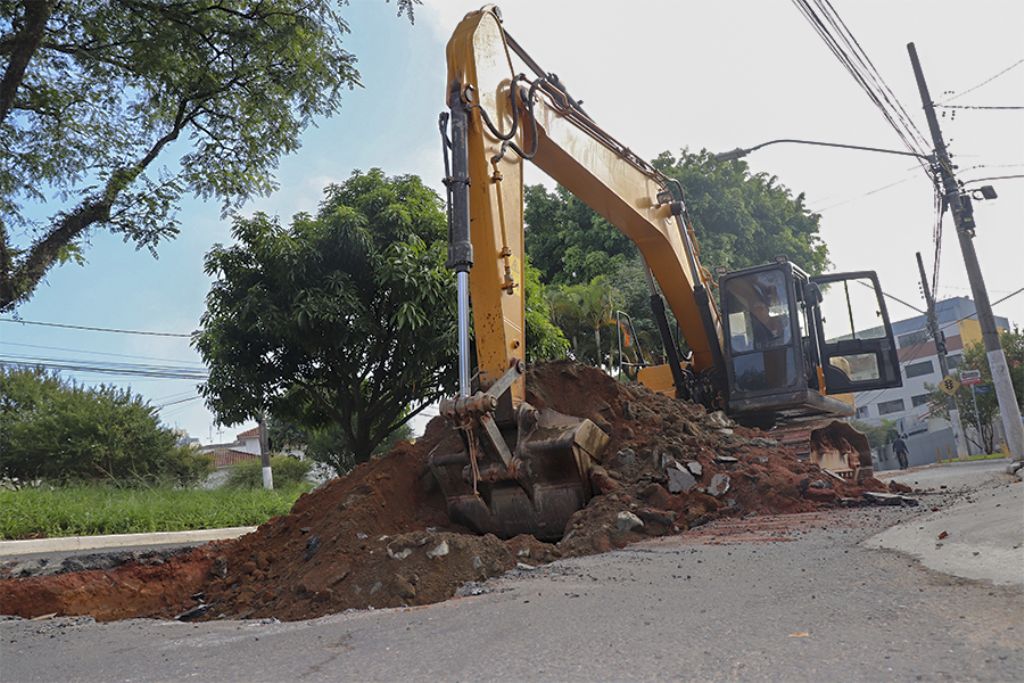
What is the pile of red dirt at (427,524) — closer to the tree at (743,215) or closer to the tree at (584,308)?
the tree at (584,308)

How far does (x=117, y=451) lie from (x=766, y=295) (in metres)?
20.8

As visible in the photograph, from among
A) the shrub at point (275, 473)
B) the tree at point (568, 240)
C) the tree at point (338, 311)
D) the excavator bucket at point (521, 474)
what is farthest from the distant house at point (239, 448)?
the excavator bucket at point (521, 474)

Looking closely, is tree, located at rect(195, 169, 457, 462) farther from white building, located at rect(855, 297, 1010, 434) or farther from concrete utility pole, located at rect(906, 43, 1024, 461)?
white building, located at rect(855, 297, 1010, 434)

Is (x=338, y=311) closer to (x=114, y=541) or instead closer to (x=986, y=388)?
(x=114, y=541)

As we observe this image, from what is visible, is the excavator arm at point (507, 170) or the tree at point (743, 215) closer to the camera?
the excavator arm at point (507, 170)

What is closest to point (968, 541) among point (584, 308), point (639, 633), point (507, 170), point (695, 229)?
point (639, 633)

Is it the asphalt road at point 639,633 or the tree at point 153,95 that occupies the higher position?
the tree at point 153,95

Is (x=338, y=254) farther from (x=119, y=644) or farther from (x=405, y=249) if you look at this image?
(x=119, y=644)

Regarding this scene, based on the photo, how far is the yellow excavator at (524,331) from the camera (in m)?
6.43

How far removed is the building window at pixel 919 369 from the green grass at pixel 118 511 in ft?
211

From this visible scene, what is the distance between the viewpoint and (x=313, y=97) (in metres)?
9.51

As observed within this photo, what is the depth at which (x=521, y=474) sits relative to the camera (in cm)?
635

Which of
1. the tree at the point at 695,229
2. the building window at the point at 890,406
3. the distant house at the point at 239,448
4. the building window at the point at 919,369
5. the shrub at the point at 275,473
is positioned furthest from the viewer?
the building window at the point at 890,406

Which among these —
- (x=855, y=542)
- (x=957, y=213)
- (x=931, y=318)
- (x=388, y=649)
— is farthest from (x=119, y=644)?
(x=931, y=318)
